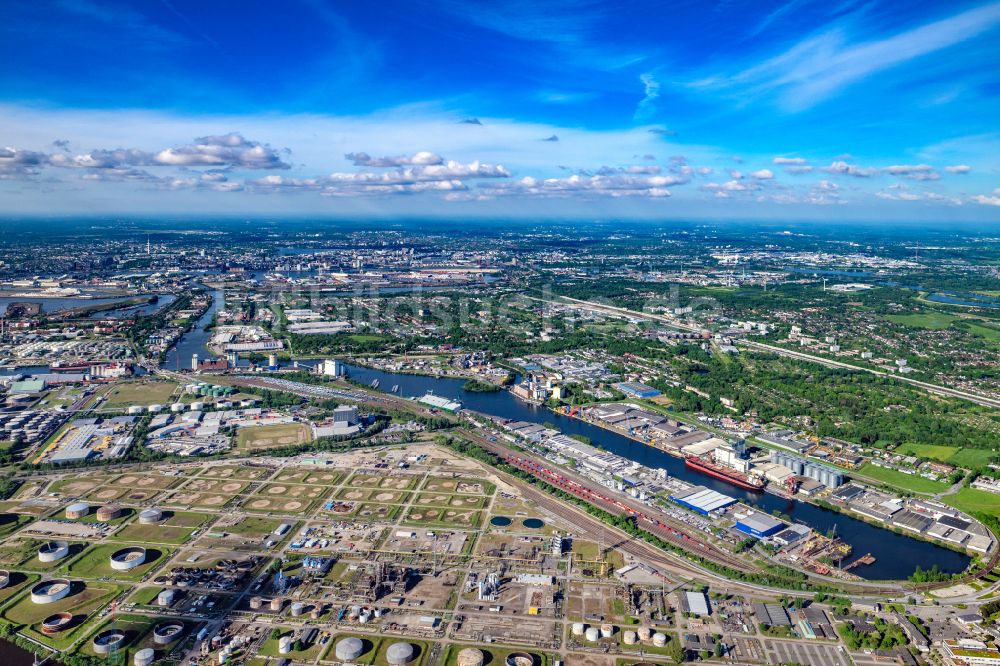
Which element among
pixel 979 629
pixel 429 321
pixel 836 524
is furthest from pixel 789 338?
pixel 979 629

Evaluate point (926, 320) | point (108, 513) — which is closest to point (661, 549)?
point (108, 513)

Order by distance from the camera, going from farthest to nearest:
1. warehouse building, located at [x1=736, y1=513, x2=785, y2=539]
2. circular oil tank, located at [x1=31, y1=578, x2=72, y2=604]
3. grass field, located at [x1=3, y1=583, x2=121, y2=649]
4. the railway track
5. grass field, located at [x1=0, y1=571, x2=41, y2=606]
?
warehouse building, located at [x1=736, y1=513, x2=785, y2=539], the railway track, grass field, located at [x1=0, y1=571, x2=41, y2=606], circular oil tank, located at [x1=31, y1=578, x2=72, y2=604], grass field, located at [x1=3, y1=583, x2=121, y2=649]

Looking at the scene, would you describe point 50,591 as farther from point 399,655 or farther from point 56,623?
point 399,655

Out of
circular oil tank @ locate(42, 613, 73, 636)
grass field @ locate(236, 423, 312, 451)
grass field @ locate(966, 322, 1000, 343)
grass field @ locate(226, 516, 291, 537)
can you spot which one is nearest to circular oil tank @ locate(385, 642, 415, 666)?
grass field @ locate(226, 516, 291, 537)

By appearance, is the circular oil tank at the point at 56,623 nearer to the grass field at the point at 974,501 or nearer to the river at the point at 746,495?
the river at the point at 746,495

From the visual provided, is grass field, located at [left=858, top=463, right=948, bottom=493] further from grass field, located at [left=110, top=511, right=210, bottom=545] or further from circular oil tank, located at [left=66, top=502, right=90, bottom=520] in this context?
circular oil tank, located at [left=66, top=502, right=90, bottom=520]

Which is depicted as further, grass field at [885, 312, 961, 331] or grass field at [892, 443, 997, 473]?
grass field at [885, 312, 961, 331]

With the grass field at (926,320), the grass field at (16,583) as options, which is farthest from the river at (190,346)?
the grass field at (926,320)
